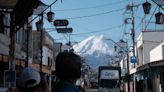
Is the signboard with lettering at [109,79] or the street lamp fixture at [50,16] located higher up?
the street lamp fixture at [50,16]

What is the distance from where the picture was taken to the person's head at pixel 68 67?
507 cm

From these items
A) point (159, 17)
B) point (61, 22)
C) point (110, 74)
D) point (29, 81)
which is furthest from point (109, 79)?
point (29, 81)

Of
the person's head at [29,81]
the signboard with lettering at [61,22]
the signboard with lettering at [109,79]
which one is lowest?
the signboard with lettering at [109,79]

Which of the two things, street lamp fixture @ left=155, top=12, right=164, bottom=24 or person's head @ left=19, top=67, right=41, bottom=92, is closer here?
person's head @ left=19, top=67, right=41, bottom=92

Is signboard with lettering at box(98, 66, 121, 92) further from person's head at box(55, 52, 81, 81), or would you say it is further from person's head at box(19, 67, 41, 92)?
person's head at box(55, 52, 81, 81)

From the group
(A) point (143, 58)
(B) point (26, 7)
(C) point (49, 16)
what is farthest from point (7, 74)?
(A) point (143, 58)

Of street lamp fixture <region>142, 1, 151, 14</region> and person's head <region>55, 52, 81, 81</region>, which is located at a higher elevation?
street lamp fixture <region>142, 1, 151, 14</region>

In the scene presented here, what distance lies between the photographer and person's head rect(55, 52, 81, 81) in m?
5.07

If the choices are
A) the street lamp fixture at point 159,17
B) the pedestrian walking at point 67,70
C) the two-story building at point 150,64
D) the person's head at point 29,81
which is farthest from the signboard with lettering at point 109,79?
the pedestrian walking at point 67,70

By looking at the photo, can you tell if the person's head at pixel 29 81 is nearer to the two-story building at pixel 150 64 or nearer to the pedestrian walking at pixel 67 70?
the pedestrian walking at pixel 67 70

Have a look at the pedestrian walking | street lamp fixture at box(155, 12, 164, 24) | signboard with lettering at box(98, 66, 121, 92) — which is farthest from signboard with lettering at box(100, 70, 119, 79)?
the pedestrian walking


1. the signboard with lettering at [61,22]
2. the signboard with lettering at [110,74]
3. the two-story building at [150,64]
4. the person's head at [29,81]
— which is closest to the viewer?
the person's head at [29,81]

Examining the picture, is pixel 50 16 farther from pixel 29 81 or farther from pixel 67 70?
pixel 67 70

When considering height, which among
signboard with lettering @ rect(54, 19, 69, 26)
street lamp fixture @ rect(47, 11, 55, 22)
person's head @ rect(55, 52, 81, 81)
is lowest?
person's head @ rect(55, 52, 81, 81)
